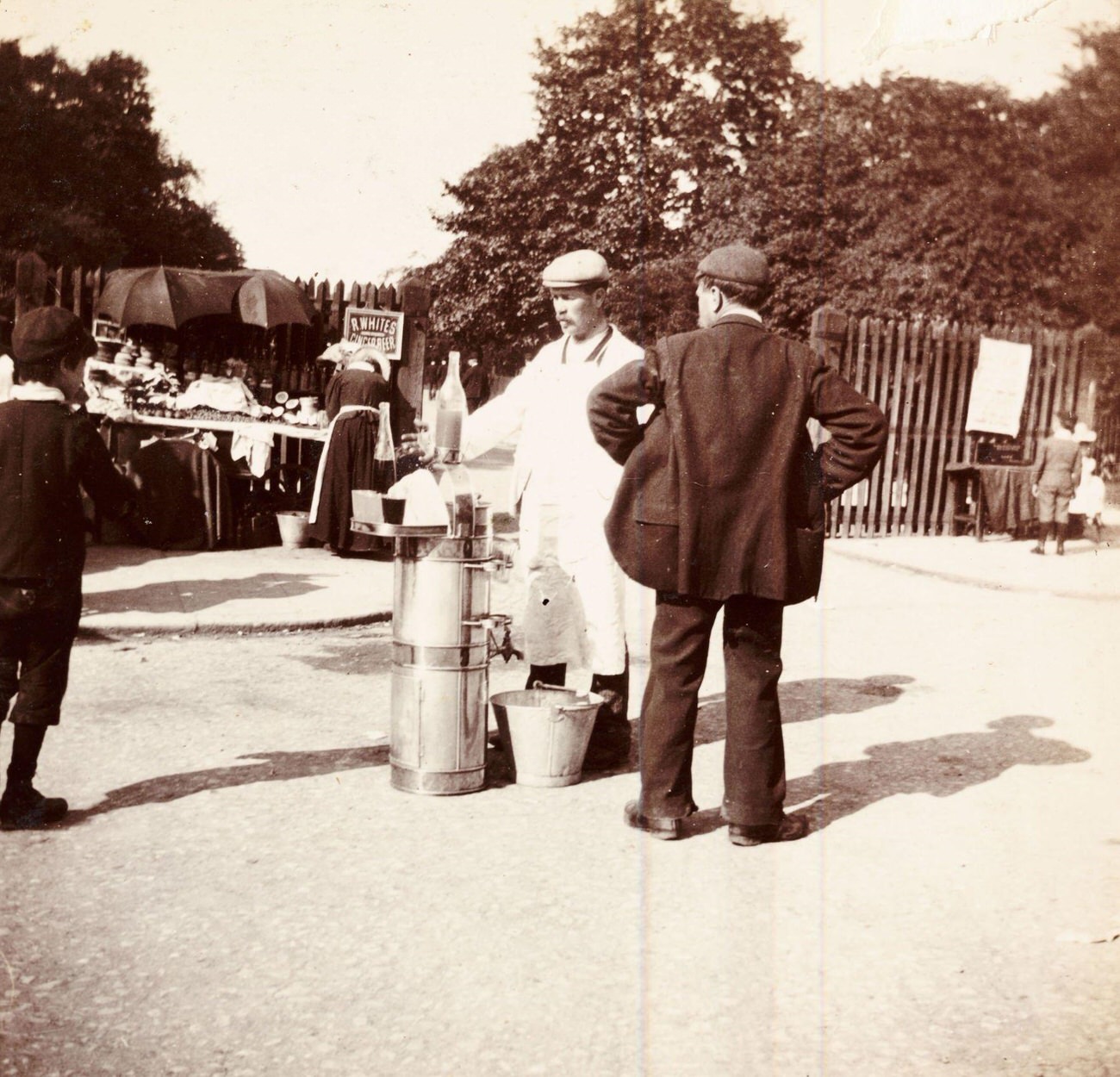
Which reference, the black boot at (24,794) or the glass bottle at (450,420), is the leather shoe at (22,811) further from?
the glass bottle at (450,420)

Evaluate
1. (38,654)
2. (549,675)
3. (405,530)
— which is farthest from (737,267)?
(38,654)

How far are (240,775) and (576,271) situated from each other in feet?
8.23

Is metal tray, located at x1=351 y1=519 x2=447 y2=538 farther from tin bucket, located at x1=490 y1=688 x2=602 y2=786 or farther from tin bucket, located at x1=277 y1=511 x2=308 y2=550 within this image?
tin bucket, located at x1=277 y1=511 x2=308 y2=550

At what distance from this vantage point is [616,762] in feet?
19.3

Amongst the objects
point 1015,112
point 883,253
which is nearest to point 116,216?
point 883,253

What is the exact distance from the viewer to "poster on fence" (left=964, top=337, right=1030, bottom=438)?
1803cm

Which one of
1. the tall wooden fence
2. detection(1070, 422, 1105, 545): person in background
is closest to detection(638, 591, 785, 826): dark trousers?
the tall wooden fence

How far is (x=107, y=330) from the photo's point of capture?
45.3 feet

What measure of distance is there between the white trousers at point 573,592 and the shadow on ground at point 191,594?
160 inches

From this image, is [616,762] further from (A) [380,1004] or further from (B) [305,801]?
(A) [380,1004]

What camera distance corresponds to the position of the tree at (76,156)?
80.4 feet

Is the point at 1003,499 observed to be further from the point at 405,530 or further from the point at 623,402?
the point at 623,402

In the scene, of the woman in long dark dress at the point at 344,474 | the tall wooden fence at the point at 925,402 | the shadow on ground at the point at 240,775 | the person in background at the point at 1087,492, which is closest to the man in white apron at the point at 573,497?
the shadow on ground at the point at 240,775

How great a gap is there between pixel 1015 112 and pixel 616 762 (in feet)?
71.2
